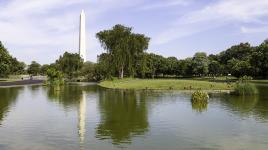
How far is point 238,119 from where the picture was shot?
37781 mm

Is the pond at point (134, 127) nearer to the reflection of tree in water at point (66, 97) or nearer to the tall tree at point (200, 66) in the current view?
the reflection of tree in water at point (66, 97)

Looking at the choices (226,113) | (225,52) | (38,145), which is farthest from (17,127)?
(225,52)

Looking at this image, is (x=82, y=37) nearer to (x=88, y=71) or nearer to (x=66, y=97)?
(x=88, y=71)

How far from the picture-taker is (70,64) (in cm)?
16900

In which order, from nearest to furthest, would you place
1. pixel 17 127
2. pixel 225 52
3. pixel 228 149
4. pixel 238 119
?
pixel 228 149
pixel 17 127
pixel 238 119
pixel 225 52

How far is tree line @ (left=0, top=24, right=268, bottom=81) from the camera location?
119688 mm

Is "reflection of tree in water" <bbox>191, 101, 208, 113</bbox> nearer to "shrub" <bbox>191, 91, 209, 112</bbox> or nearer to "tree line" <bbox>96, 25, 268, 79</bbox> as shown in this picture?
"shrub" <bbox>191, 91, 209, 112</bbox>

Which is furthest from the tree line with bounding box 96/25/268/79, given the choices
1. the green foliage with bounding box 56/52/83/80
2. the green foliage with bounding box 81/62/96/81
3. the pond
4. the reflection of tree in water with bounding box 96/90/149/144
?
the pond

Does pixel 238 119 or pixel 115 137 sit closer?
pixel 115 137

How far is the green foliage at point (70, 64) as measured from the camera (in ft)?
550

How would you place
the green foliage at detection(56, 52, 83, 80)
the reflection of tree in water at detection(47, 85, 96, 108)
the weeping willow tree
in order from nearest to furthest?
1. the reflection of tree in water at detection(47, 85, 96, 108)
2. the weeping willow tree
3. the green foliage at detection(56, 52, 83, 80)

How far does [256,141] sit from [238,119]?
422 inches

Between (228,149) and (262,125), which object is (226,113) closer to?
(262,125)

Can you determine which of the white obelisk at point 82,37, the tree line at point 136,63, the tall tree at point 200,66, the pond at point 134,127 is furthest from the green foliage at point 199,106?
the white obelisk at point 82,37
